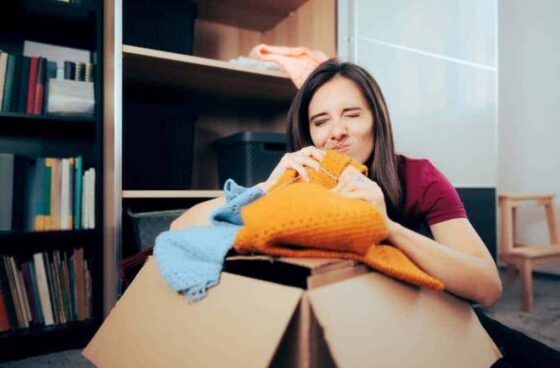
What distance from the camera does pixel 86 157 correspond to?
1603 millimetres

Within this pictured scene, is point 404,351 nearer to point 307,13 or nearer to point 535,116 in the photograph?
point 307,13

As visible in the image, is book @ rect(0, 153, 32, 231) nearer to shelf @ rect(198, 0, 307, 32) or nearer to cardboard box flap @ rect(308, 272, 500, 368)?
shelf @ rect(198, 0, 307, 32)

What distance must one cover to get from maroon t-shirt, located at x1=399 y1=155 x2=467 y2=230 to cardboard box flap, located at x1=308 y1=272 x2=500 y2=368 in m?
0.34

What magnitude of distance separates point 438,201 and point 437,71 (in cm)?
106

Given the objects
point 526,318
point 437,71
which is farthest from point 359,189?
point 526,318

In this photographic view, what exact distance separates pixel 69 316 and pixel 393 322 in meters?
1.28

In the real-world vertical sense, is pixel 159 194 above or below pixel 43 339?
above

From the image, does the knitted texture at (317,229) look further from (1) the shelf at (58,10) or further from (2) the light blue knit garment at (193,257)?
(1) the shelf at (58,10)

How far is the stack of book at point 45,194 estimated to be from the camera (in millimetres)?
1274

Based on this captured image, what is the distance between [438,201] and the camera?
804 mm

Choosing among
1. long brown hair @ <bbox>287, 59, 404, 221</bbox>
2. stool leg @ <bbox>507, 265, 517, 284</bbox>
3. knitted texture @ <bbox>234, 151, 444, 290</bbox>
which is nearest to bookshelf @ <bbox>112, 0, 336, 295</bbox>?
long brown hair @ <bbox>287, 59, 404, 221</bbox>

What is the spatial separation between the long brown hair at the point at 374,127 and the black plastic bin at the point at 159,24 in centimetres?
57

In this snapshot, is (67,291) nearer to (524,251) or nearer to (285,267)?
(285,267)

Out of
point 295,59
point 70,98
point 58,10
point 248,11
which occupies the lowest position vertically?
point 70,98
